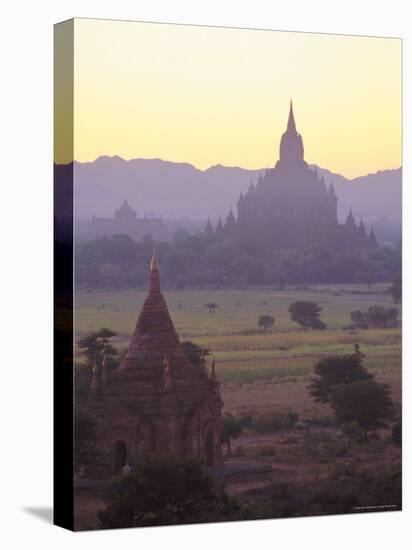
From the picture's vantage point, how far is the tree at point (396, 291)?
79.5 ft

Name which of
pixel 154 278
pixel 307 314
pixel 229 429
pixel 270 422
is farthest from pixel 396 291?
pixel 154 278

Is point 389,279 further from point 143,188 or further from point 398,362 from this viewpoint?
point 143,188

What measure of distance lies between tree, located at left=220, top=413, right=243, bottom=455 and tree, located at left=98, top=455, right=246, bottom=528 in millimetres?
421

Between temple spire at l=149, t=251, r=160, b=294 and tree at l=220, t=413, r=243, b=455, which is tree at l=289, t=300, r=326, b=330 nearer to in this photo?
tree at l=220, t=413, r=243, b=455

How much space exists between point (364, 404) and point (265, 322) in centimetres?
149

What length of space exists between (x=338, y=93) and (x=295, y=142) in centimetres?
76

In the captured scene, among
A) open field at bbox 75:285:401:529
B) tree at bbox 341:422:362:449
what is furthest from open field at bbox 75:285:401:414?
tree at bbox 341:422:362:449

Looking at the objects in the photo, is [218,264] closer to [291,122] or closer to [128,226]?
[128,226]

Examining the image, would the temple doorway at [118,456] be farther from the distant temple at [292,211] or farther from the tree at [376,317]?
the tree at [376,317]

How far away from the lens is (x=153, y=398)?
22.9 metres

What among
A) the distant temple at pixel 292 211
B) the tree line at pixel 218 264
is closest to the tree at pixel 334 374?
the tree line at pixel 218 264

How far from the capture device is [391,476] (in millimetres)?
24188

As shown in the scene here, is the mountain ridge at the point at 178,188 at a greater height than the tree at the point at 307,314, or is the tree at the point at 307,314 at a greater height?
the mountain ridge at the point at 178,188

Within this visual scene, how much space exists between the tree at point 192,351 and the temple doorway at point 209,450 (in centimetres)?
76
